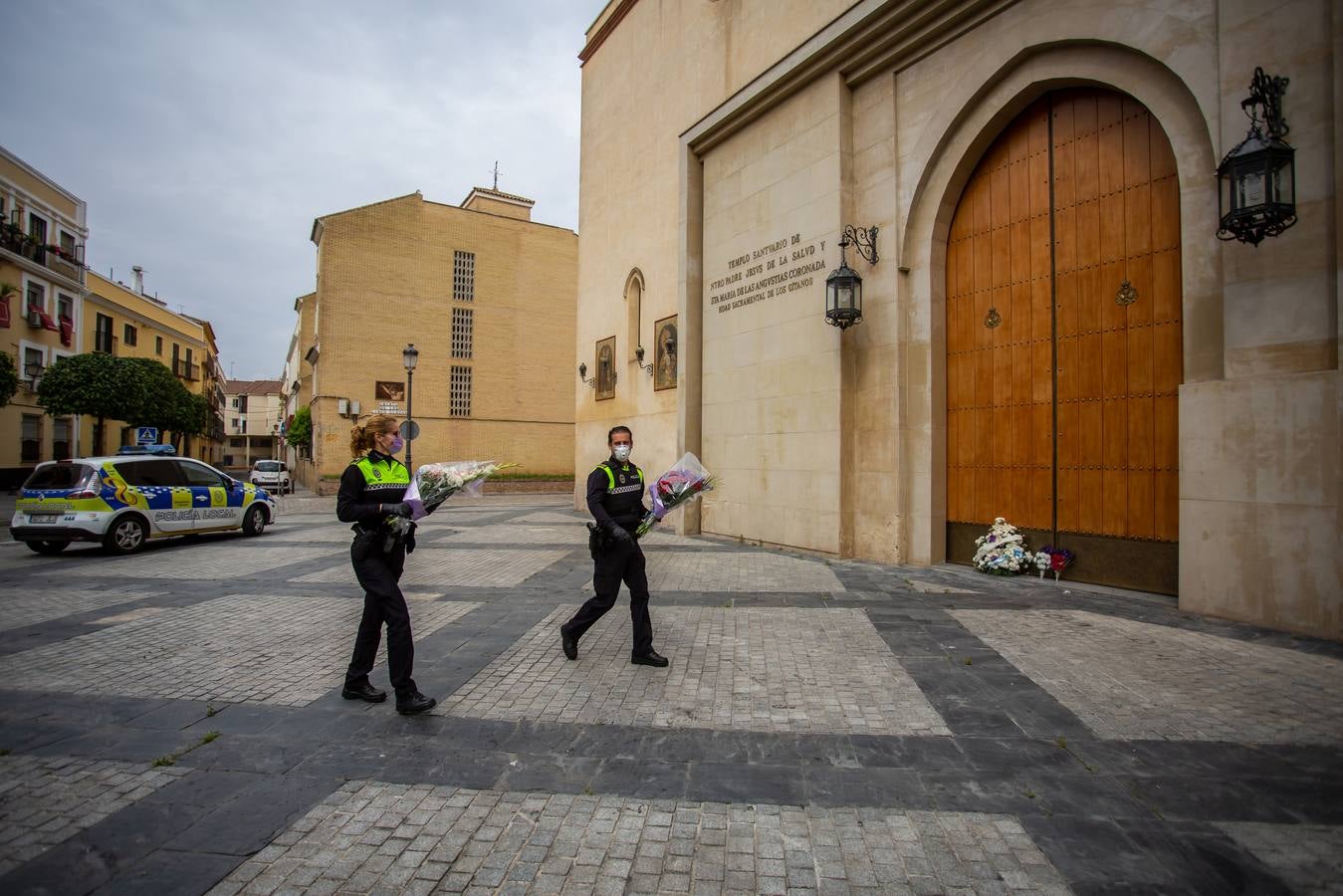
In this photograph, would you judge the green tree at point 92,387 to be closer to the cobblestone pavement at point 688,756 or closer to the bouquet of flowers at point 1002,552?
the cobblestone pavement at point 688,756

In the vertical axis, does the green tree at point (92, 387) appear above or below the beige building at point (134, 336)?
below

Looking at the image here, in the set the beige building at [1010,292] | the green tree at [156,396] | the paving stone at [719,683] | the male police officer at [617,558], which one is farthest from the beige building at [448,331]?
the male police officer at [617,558]

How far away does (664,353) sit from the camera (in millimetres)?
14164

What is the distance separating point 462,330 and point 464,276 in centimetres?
263

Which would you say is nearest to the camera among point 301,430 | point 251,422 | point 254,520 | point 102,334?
point 254,520

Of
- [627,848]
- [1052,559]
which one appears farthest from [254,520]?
[1052,559]

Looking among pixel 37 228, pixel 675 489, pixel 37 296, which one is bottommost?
pixel 675 489

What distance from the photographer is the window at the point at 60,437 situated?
29.1 meters

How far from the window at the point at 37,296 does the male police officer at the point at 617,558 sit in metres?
35.8

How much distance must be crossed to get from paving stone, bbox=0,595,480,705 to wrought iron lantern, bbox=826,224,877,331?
6.30m

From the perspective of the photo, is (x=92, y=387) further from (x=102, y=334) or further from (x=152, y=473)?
(x=152, y=473)

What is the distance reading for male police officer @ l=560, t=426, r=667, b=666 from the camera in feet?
16.0

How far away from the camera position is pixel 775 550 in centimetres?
1099

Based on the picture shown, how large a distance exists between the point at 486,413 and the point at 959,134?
25.5 metres
